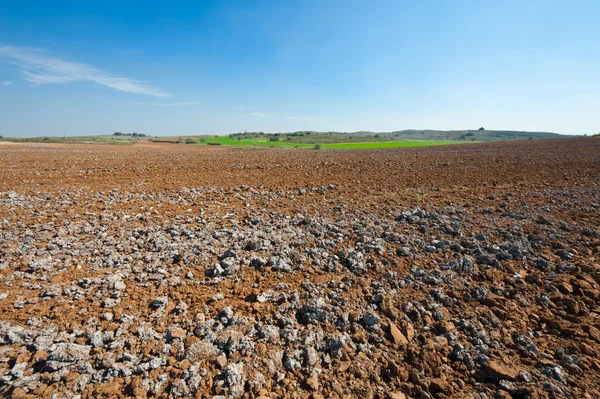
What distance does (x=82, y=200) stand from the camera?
8.48 meters

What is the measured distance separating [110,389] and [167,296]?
147 centimetres

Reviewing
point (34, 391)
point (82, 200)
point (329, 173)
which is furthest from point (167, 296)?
point (329, 173)

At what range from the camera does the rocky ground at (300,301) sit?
2.97 m

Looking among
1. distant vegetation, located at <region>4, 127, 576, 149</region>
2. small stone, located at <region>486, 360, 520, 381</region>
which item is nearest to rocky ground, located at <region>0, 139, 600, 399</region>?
small stone, located at <region>486, 360, 520, 381</region>

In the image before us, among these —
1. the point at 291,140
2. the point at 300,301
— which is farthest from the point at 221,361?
the point at 291,140

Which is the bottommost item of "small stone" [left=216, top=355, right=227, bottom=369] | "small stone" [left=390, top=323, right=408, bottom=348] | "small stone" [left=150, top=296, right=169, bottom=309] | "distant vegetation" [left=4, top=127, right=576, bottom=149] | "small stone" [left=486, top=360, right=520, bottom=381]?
"small stone" [left=486, top=360, right=520, bottom=381]

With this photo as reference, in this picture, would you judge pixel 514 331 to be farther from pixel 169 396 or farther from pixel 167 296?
pixel 167 296

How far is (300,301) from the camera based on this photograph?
4.10 m

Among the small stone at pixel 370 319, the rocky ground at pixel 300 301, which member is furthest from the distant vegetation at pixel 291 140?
the small stone at pixel 370 319

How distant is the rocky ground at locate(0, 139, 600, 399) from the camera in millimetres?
2975

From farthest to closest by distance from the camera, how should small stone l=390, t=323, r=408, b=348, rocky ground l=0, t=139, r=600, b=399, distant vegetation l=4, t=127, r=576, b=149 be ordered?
distant vegetation l=4, t=127, r=576, b=149, small stone l=390, t=323, r=408, b=348, rocky ground l=0, t=139, r=600, b=399

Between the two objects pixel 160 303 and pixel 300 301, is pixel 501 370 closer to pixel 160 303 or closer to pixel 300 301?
pixel 300 301

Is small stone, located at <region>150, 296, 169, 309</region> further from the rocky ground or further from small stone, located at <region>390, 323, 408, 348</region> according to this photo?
small stone, located at <region>390, 323, 408, 348</region>

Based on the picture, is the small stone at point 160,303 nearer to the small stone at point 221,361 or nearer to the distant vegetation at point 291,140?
the small stone at point 221,361
